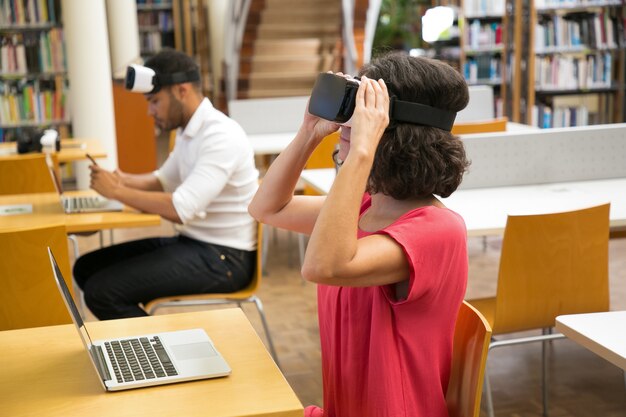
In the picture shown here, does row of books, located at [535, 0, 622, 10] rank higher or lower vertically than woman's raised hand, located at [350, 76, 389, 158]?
higher

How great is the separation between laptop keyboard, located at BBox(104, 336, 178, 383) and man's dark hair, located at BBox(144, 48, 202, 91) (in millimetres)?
1673

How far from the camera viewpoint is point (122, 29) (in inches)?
348

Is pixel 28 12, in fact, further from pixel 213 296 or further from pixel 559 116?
pixel 213 296

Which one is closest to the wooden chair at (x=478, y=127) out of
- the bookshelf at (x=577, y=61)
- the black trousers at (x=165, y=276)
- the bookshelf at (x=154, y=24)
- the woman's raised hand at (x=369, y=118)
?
the black trousers at (x=165, y=276)

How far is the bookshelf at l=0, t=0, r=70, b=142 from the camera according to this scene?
300 inches

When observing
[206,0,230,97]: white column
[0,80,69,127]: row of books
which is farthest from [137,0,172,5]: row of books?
[0,80,69,127]: row of books

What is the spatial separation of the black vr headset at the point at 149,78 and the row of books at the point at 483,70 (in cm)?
596

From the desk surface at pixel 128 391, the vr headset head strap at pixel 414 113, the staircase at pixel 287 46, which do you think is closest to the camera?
the desk surface at pixel 128 391

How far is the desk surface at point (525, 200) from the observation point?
2.72m

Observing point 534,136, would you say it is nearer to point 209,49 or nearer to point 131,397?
point 131,397

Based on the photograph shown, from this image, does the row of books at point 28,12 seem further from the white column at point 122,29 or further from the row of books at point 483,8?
the row of books at point 483,8

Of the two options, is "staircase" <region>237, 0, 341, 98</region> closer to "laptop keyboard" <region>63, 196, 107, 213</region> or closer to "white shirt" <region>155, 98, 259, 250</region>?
"laptop keyboard" <region>63, 196, 107, 213</region>

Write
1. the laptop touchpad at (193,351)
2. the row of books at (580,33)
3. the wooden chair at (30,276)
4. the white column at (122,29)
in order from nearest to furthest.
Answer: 1. the laptop touchpad at (193,351)
2. the wooden chair at (30,276)
3. the row of books at (580,33)
4. the white column at (122,29)

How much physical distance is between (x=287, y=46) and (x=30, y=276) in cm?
742
